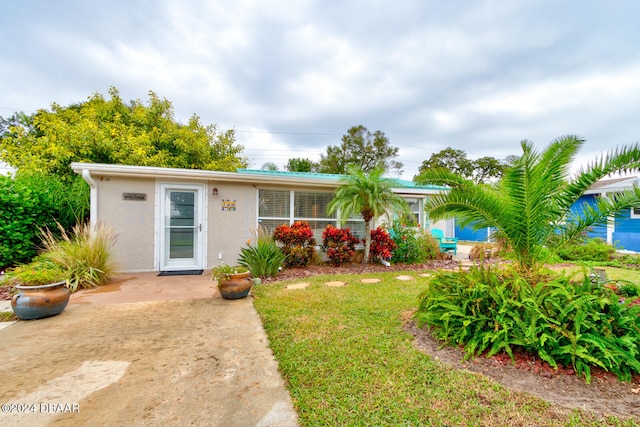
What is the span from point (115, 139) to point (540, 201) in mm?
13132

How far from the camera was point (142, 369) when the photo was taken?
240 centimetres

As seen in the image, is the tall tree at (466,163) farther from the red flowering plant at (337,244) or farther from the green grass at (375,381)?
the green grass at (375,381)

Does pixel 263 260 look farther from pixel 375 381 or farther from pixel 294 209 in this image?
pixel 375 381

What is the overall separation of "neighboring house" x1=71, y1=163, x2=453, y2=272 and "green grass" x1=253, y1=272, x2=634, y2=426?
3.82 metres

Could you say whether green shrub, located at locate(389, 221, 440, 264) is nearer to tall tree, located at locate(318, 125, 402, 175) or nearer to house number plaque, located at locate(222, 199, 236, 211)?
house number plaque, located at locate(222, 199, 236, 211)

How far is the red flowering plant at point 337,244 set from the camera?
281 inches

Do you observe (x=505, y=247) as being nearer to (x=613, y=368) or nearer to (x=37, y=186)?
(x=613, y=368)

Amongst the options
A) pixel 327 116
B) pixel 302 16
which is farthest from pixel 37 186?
pixel 327 116

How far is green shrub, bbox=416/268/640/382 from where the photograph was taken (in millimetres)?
2238

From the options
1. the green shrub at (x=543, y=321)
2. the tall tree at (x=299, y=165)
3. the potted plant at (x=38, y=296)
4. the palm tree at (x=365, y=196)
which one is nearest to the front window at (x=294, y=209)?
the palm tree at (x=365, y=196)

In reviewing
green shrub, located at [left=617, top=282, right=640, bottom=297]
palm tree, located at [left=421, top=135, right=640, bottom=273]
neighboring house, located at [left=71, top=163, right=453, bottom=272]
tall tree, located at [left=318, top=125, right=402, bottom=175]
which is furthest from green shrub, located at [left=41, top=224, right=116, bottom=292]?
tall tree, located at [left=318, top=125, right=402, bottom=175]

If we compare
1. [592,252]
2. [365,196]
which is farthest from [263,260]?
[592,252]

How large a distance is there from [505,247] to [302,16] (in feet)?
22.9

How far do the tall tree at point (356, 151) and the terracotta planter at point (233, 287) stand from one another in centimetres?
2216
